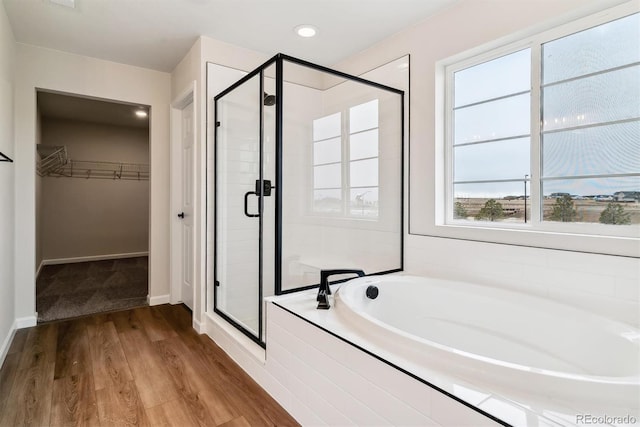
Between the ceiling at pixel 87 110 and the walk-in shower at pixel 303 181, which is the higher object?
the ceiling at pixel 87 110

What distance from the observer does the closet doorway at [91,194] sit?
4.48 metres

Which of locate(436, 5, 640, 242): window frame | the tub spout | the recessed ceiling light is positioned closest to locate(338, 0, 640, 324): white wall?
locate(436, 5, 640, 242): window frame

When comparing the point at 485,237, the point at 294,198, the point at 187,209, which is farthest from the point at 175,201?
the point at 485,237

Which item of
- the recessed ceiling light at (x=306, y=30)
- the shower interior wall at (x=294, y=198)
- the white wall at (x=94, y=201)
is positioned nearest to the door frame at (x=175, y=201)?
the shower interior wall at (x=294, y=198)

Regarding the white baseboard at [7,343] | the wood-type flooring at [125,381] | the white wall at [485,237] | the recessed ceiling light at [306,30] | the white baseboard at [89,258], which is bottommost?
the wood-type flooring at [125,381]

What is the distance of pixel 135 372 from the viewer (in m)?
2.06

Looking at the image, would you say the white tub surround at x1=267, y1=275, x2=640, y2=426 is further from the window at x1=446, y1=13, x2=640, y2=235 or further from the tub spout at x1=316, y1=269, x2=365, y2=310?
the window at x1=446, y1=13, x2=640, y2=235

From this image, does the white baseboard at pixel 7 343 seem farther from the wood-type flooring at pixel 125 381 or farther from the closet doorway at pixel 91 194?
the closet doorway at pixel 91 194

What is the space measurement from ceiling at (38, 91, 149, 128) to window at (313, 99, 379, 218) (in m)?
2.60

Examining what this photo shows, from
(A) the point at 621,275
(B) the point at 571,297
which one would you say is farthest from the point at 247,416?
(A) the point at 621,275

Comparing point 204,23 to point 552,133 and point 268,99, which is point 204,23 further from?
point 552,133

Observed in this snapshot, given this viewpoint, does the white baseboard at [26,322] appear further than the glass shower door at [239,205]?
Yes

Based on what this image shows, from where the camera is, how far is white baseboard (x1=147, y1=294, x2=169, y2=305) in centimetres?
335

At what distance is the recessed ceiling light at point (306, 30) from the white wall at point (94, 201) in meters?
4.37
